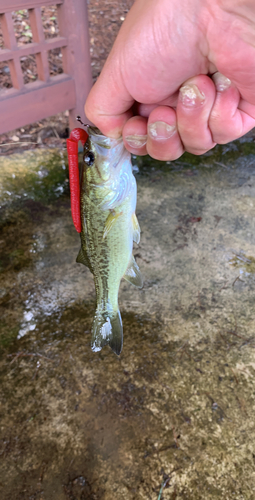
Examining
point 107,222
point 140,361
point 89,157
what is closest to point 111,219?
point 107,222

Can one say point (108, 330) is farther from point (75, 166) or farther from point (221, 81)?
point (221, 81)

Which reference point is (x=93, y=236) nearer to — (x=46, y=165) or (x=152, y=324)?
(x=152, y=324)

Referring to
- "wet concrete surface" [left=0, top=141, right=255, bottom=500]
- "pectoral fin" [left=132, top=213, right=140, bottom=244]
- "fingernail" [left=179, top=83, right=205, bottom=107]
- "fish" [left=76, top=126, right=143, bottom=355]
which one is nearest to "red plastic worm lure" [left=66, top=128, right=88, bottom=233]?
"fish" [left=76, top=126, right=143, bottom=355]

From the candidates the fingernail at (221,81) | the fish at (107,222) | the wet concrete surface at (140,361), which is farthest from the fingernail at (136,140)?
the wet concrete surface at (140,361)

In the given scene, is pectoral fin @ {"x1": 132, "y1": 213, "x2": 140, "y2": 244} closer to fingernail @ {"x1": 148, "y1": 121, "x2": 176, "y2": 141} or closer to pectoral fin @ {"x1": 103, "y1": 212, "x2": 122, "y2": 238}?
pectoral fin @ {"x1": 103, "y1": 212, "x2": 122, "y2": 238}

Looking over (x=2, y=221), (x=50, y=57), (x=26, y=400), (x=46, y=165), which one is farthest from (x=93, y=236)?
(x=50, y=57)

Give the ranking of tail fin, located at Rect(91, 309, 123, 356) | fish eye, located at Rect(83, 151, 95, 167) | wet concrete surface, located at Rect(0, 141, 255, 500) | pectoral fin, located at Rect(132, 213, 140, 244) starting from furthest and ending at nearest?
wet concrete surface, located at Rect(0, 141, 255, 500), tail fin, located at Rect(91, 309, 123, 356), pectoral fin, located at Rect(132, 213, 140, 244), fish eye, located at Rect(83, 151, 95, 167)
